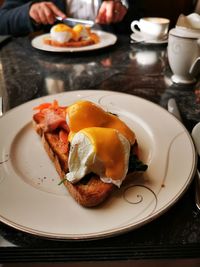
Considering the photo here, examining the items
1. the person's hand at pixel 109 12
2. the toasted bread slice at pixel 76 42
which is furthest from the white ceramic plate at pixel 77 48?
the person's hand at pixel 109 12

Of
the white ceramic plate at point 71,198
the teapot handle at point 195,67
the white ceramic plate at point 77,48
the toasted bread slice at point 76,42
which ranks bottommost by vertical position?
the white ceramic plate at point 77,48

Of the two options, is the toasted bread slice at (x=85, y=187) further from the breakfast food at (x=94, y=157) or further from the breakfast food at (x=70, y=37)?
the breakfast food at (x=70, y=37)

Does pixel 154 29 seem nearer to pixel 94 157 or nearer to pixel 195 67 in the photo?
pixel 195 67

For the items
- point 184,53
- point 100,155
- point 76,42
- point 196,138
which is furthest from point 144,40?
point 100,155

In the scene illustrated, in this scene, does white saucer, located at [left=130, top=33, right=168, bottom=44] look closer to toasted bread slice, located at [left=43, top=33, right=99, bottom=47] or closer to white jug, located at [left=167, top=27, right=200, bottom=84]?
toasted bread slice, located at [left=43, top=33, right=99, bottom=47]

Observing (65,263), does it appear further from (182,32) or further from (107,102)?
(182,32)

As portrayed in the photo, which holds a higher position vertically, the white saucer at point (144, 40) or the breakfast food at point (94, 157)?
the breakfast food at point (94, 157)

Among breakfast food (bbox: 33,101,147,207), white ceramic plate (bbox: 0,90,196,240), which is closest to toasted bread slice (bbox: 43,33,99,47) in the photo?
white ceramic plate (bbox: 0,90,196,240)
